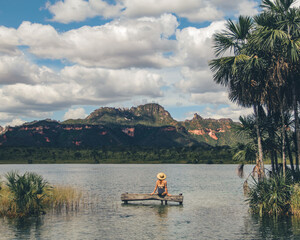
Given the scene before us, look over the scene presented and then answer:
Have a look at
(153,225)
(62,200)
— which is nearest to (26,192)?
(62,200)

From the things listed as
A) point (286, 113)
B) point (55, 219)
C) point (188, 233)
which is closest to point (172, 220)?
point (188, 233)

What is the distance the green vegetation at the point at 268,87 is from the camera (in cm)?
2898

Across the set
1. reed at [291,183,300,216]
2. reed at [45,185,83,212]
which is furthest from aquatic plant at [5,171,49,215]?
reed at [291,183,300,216]

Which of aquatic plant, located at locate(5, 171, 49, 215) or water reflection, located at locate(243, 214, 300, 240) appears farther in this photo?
aquatic plant, located at locate(5, 171, 49, 215)

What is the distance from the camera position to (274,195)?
28.0m

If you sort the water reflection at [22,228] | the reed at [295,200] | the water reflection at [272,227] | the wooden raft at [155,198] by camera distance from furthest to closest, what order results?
the wooden raft at [155,198] < the reed at [295,200] < the water reflection at [22,228] < the water reflection at [272,227]

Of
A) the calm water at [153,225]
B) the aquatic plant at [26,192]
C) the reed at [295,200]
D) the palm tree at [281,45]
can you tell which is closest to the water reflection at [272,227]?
the calm water at [153,225]

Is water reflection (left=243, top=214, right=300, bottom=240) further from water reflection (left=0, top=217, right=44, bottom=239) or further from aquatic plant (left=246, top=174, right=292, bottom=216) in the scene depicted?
water reflection (left=0, top=217, right=44, bottom=239)

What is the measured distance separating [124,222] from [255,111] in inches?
604

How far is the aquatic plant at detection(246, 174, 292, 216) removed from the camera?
28.2 m

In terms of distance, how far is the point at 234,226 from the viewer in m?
27.5

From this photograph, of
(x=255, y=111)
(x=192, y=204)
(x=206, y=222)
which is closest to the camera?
(x=206, y=222)

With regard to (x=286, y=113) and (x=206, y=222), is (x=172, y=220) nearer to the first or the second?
(x=206, y=222)

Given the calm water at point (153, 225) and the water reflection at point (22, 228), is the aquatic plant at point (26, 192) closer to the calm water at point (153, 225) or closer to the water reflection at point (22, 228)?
the water reflection at point (22, 228)
